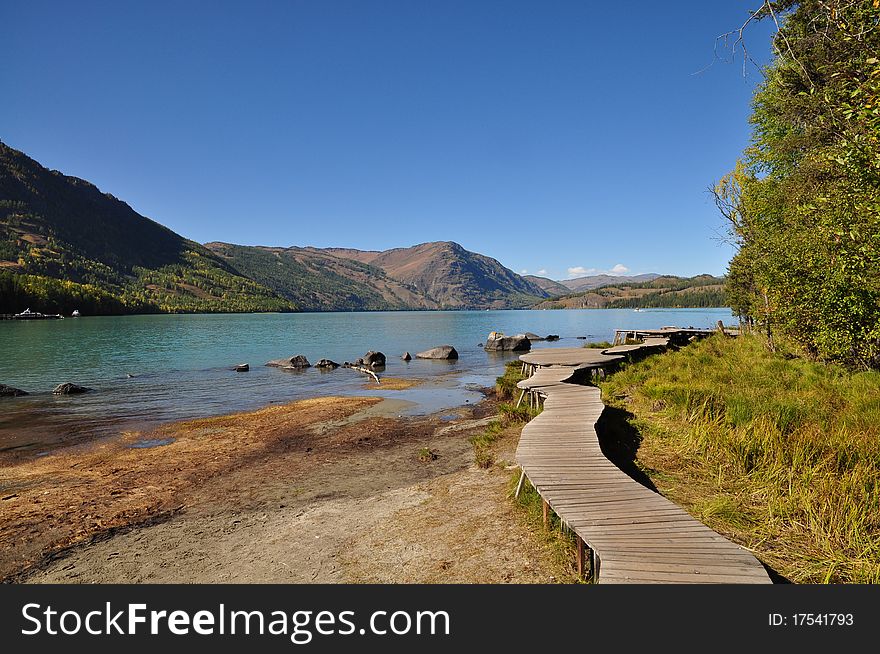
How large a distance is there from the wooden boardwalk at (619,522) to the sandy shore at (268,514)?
3.02 ft

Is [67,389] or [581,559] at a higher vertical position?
[581,559]

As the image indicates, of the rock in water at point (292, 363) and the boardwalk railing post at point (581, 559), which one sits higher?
the boardwalk railing post at point (581, 559)

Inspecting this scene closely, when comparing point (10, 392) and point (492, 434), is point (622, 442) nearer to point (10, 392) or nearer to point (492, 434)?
point (492, 434)

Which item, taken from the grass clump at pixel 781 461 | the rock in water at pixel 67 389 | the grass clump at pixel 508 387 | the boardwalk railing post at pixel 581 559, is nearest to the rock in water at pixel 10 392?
the rock in water at pixel 67 389

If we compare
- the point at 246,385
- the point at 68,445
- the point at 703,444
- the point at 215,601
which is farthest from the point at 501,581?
the point at 246,385

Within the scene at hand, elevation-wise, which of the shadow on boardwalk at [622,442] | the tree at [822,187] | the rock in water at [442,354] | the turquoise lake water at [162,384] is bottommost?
→ the turquoise lake water at [162,384]

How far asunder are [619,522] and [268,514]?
7.14 metres

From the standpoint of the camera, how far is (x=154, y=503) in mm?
10352

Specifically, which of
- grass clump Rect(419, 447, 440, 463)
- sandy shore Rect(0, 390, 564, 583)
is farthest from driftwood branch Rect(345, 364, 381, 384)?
grass clump Rect(419, 447, 440, 463)

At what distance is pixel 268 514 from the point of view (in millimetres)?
9492

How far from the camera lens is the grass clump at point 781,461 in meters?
6.18

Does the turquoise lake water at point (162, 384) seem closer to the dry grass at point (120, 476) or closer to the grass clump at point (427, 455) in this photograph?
the dry grass at point (120, 476)

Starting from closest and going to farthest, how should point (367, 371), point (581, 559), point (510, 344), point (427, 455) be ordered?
point (581, 559) → point (427, 455) → point (367, 371) → point (510, 344)

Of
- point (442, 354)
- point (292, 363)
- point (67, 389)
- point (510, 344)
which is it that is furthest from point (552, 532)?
point (510, 344)
